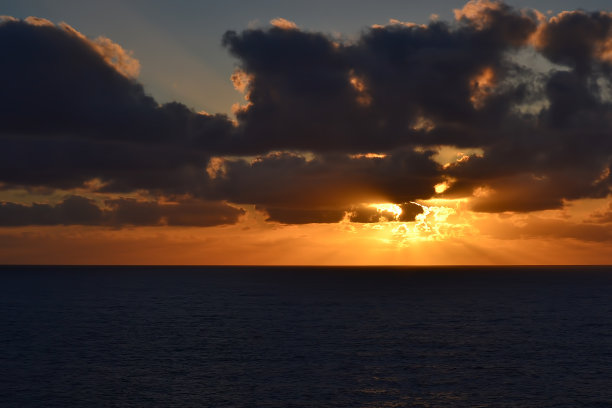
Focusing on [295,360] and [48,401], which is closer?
[48,401]

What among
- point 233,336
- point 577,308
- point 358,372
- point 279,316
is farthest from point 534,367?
point 577,308

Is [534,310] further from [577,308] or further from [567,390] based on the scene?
[567,390]

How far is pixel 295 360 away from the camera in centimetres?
6819

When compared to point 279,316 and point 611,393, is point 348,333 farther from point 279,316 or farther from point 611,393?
point 611,393

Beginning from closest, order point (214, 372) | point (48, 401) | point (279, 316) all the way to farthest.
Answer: point (48, 401) < point (214, 372) < point (279, 316)

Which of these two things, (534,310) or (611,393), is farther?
(534,310)

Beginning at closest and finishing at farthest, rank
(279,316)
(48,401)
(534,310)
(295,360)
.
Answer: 1. (48,401)
2. (295,360)
3. (279,316)
4. (534,310)

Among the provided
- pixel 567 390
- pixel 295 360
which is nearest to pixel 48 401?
pixel 295 360

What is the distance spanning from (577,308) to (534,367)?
82207 millimetres

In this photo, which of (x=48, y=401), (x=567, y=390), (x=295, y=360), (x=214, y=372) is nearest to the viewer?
(x=48, y=401)

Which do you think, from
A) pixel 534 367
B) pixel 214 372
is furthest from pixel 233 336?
pixel 534 367

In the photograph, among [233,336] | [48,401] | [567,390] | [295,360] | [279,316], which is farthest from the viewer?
[279,316]

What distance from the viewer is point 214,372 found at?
61.5 metres

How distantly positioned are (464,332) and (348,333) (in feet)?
60.2
